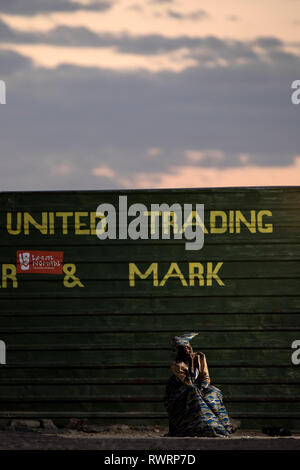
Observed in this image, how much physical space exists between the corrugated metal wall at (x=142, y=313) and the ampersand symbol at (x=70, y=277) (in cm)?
6

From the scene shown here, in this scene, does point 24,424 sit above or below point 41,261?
below

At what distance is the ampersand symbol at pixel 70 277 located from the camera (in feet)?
33.3

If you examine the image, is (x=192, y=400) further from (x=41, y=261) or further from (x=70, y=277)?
(x=41, y=261)

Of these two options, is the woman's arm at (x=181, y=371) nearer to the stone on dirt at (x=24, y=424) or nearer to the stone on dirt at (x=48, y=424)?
the stone on dirt at (x=48, y=424)

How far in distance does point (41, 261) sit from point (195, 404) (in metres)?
2.85

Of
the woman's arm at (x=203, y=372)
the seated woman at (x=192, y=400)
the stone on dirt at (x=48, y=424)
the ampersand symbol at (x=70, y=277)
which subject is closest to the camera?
the seated woman at (x=192, y=400)

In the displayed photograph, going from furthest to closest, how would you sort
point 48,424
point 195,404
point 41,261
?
point 41,261 < point 48,424 < point 195,404

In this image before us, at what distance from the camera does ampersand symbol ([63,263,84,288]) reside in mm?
10164

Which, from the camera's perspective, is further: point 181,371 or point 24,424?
point 24,424

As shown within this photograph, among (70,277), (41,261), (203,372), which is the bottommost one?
(203,372)

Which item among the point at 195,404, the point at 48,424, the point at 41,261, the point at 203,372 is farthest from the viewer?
the point at 41,261

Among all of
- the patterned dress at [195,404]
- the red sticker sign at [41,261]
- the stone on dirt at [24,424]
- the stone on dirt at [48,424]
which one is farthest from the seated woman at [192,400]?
the red sticker sign at [41,261]

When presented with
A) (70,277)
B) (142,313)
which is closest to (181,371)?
(142,313)

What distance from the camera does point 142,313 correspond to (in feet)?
33.1
